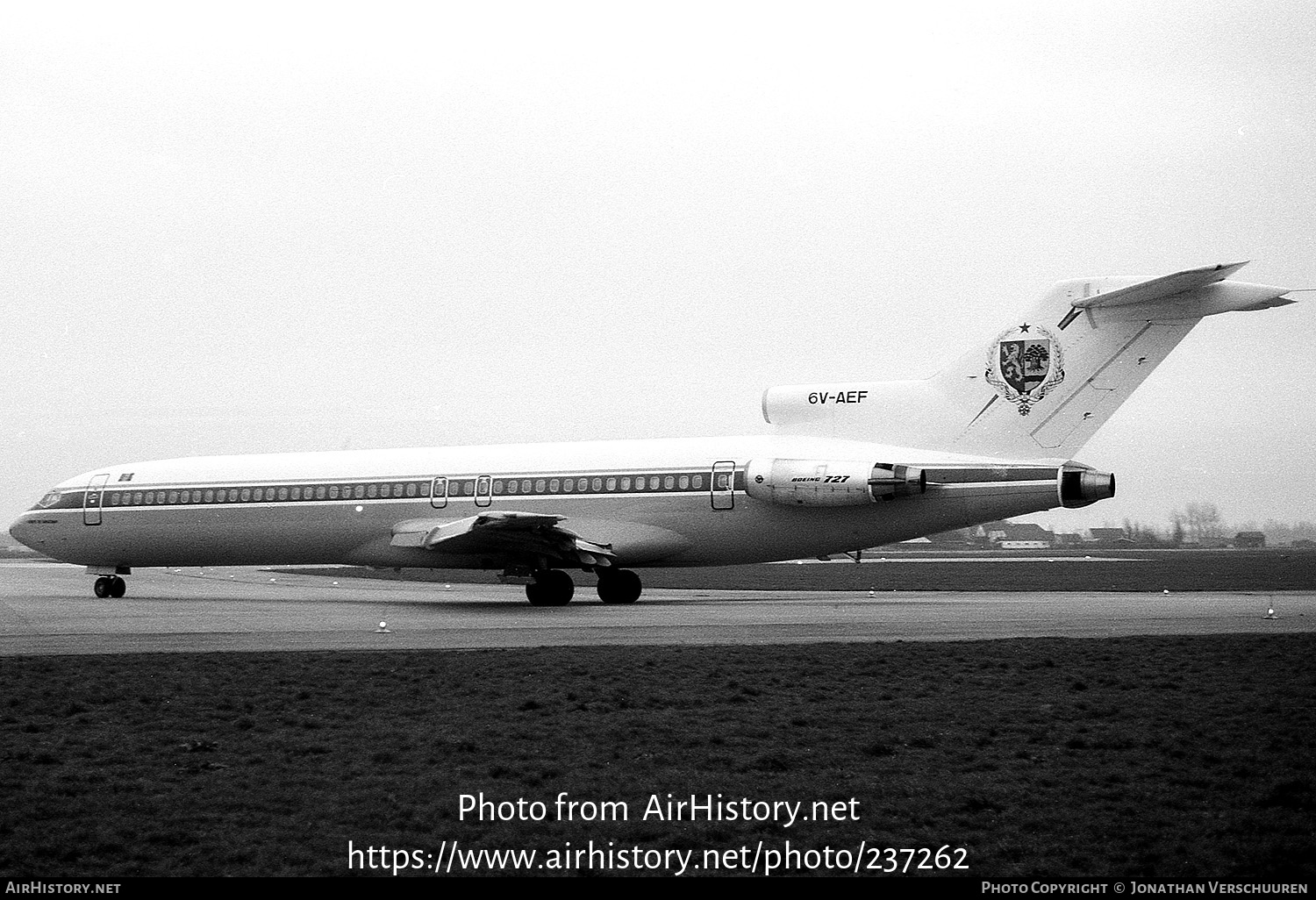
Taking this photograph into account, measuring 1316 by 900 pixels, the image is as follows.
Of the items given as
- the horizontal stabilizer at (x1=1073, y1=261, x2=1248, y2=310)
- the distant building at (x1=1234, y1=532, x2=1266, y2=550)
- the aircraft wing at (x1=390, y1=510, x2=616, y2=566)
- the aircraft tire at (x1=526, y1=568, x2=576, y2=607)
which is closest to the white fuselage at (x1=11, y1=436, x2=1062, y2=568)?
the aircraft wing at (x1=390, y1=510, x2=616, y2=566)

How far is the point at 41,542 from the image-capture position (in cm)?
3344

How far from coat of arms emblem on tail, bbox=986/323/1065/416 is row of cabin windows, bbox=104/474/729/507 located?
5750mm

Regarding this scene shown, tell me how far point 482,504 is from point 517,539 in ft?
7.67

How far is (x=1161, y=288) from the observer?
22.8m

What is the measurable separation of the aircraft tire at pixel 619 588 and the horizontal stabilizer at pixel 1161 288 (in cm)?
1082

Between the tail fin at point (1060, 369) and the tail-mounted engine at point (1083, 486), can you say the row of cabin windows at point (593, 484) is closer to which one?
the tail fin at point (1060, 369)

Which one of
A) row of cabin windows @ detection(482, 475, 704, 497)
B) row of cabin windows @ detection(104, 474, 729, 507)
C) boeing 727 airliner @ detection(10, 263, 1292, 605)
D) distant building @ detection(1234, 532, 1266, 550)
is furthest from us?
distant building @ detection(1234, 532, 1266, 550)

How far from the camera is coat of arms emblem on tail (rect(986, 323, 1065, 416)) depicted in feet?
79.3

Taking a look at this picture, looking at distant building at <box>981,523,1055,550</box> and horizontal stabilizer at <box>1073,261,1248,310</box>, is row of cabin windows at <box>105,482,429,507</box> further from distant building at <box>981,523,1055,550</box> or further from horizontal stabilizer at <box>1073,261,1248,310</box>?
distant building at <box>981,523,1055,550</box>

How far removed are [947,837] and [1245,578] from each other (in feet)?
107

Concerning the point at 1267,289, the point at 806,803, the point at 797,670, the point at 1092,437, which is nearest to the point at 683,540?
the point at 1092,437

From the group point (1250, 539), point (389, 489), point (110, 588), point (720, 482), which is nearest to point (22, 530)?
point (110, 588)

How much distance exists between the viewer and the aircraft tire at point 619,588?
91.6 feet

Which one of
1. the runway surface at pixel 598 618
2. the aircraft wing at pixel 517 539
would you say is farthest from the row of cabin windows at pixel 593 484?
the runway surface at pixel 598 618
